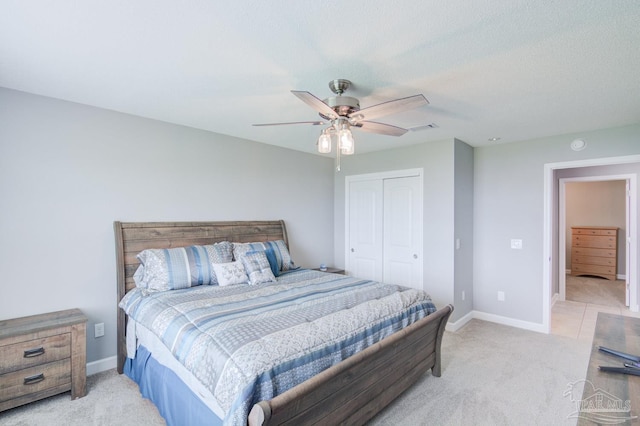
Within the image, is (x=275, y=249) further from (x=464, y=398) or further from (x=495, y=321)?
(x=495, y=321)

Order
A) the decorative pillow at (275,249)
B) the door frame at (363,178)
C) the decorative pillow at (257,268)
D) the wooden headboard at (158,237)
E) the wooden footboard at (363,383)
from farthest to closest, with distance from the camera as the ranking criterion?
the door frame at (363,178) < the decorative pillow at (275,249) < the decorative pillow at (257,268) < the wooden headboard at (158,237) < the wooden footboard at (363,383)

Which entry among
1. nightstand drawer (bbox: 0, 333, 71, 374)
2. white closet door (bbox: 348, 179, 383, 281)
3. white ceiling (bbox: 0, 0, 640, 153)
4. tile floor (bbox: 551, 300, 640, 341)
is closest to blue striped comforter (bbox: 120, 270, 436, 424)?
nightstand drawer (bbox: 0, 333, 71, 374)

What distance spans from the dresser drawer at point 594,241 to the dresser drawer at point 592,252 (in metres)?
0.08

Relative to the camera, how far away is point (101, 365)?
2900mm

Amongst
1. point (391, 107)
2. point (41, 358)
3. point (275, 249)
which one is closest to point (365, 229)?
point (275, 249)

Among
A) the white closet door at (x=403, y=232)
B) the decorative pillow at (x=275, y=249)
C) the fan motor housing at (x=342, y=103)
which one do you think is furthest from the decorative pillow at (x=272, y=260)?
the fan motor housing at (x=342, y=103)

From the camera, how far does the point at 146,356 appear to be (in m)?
2.44

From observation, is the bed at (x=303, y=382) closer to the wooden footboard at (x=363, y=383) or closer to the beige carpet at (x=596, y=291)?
the wooden footboard at (x=363, y=383)

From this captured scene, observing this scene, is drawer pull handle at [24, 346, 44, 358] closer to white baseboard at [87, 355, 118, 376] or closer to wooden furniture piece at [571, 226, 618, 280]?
white baseboard at [87, 355, 118, 376]

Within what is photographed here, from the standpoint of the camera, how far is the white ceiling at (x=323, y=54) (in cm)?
153

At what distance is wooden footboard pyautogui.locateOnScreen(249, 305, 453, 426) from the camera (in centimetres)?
148

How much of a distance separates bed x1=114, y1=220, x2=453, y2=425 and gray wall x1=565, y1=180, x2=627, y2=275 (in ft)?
21.7

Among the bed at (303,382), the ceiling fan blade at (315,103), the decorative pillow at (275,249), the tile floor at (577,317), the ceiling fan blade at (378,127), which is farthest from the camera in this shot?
the tile floor at (577,317)

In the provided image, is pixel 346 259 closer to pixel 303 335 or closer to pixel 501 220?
pixel 501 220
